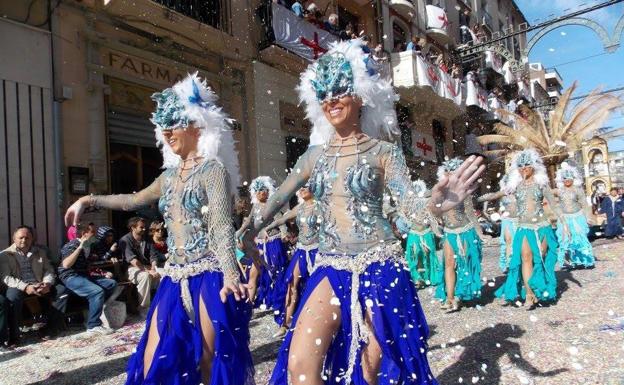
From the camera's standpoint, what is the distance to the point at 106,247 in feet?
24.3

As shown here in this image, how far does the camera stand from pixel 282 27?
12.2m

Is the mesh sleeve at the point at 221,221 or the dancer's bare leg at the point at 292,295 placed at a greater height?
the mesh sleeve at the point at 221,221

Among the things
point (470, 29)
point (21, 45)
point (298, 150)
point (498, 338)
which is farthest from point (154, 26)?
point (470, 29)

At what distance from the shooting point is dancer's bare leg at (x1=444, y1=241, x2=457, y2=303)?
6266 millimetres

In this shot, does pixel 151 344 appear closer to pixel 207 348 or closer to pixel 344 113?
pixel 207 348

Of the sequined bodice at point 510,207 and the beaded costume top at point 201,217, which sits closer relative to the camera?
the beaded costume top at point 201,217

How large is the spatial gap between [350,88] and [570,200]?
9273mm

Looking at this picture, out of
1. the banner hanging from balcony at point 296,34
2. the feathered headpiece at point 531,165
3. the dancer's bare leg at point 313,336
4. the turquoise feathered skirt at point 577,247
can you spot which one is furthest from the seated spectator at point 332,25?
the dancer's bare leg at point 313,336

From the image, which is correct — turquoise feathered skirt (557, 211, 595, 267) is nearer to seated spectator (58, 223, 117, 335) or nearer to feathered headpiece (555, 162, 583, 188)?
feathered headpiece (555, 162, 583, 188)

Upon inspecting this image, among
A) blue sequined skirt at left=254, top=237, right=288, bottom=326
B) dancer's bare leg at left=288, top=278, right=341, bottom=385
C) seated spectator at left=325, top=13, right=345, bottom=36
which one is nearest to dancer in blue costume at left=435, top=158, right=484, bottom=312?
blue sequined skirt at left=254, top=237, right=288, bottom=326

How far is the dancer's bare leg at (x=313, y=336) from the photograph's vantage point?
2400mm

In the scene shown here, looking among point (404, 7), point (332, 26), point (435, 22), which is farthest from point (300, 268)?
point (435, 22)

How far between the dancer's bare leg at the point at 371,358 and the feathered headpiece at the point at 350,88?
3.44 ft

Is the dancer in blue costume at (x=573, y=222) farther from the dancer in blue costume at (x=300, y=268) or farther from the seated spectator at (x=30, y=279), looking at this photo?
the seated spectator at (x=30, y=279)
